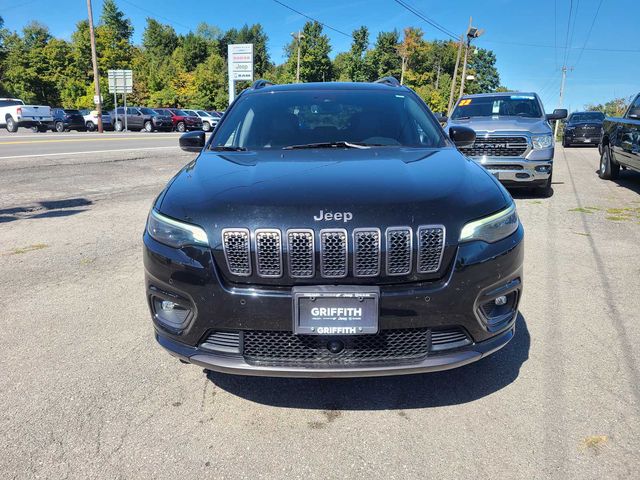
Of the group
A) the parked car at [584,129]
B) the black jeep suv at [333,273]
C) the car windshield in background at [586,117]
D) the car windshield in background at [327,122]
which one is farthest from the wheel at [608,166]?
the car windshield in background at [586,117]

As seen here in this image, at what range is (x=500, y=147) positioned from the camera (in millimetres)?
8766

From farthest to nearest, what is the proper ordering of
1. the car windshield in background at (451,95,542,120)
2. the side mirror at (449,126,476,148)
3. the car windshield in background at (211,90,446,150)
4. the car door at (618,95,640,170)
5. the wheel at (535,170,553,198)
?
the car windshield in background at (451,95,542,120) < the wheel at (535,170,553,198) < the car door at (618,95,640,170) < the side mirror at (449,126,476,148) < the car windshield in background at (211,90,446,150)

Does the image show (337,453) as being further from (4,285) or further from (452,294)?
(4,285)

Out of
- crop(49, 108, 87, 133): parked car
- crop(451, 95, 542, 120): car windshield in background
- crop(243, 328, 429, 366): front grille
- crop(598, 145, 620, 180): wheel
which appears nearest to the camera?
crop(243, 328, 429, 366): front grille

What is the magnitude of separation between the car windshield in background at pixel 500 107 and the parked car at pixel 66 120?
30.8 m

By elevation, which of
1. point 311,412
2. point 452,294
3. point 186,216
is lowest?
point 311,412

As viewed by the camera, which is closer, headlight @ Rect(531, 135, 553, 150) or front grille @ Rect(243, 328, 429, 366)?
front grille @ Rect(243, 328, 429, 366)

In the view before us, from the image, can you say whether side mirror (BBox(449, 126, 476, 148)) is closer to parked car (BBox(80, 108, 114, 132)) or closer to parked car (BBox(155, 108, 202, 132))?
parked car (BBox(155, 108, 202, 132))

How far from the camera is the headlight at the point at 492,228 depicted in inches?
95.7

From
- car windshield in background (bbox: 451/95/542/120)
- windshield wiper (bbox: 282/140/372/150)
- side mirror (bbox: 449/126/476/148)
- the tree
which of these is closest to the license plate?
windshield wiper (bbox: 282/140/372/150)

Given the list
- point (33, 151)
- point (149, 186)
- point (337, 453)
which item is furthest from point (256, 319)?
point (33, 151)

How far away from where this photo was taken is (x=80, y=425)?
8.26 ft

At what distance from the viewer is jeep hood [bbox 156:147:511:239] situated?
2361mm

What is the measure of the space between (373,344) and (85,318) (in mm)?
2460
